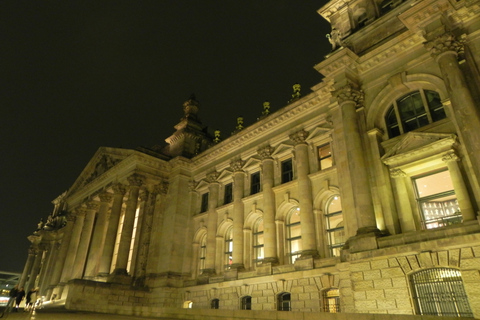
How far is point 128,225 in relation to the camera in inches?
1233

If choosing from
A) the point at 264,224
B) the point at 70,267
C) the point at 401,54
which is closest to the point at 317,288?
the point at 264,224

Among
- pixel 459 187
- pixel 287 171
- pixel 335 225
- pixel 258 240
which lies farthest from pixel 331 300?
pixel 287 171

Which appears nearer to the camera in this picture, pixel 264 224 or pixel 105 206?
pixel 264 224

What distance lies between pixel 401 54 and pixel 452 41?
294 centimetres

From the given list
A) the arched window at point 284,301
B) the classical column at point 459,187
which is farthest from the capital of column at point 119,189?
the classical column at point 459,187

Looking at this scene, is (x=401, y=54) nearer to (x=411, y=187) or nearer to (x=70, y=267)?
(x=411, y=187)

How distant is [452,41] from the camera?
16.2m

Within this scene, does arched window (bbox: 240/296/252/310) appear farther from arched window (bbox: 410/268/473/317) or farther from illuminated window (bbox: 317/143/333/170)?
arched window (bbox: 410/268/473/317)

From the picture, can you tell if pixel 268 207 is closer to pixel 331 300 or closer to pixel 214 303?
pixel 331 300

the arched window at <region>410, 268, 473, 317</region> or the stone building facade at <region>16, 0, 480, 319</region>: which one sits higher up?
the stone building facade at <region>16, 0, 480, 319</region>

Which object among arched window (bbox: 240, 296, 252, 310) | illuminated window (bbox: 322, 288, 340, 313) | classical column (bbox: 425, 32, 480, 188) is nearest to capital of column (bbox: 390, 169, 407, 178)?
classical column (bbox: 425, 32, 480, 188)

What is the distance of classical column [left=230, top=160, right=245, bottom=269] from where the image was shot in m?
25.9

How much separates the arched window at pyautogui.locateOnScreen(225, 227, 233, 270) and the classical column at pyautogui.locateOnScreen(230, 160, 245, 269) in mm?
2004

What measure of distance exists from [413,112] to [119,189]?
26.5 metres
